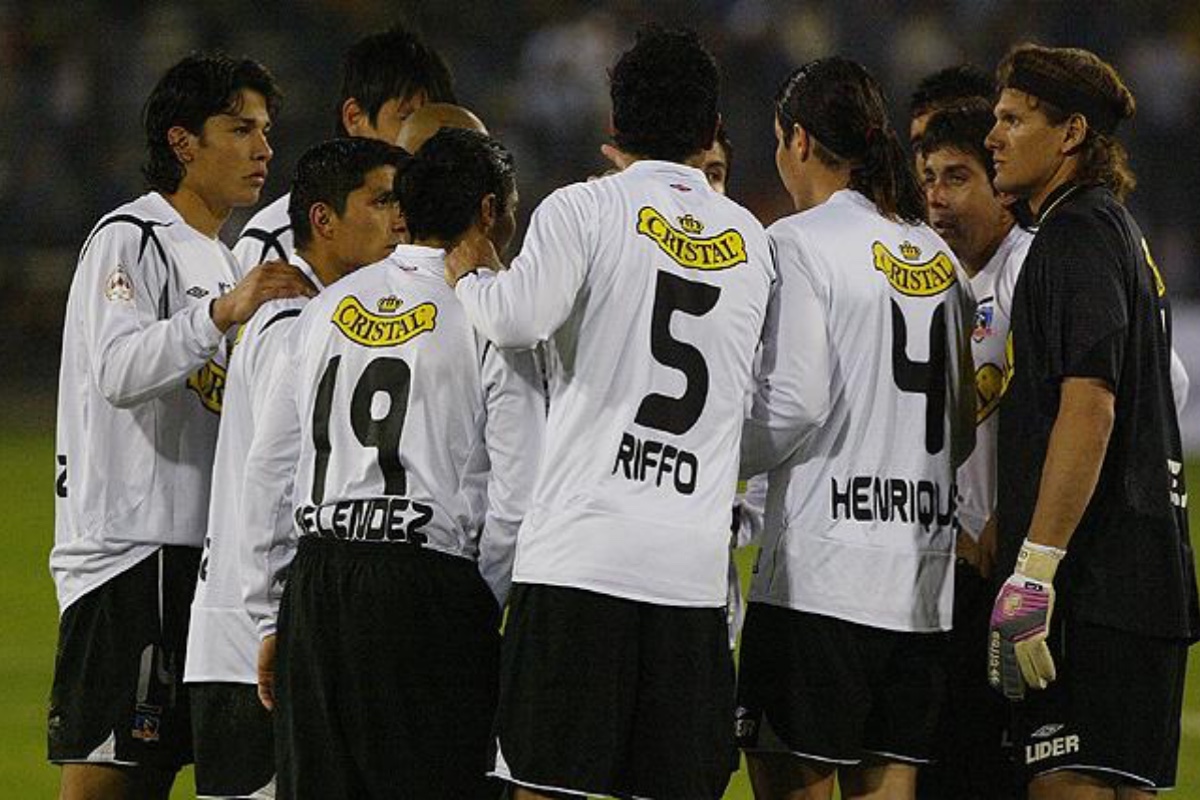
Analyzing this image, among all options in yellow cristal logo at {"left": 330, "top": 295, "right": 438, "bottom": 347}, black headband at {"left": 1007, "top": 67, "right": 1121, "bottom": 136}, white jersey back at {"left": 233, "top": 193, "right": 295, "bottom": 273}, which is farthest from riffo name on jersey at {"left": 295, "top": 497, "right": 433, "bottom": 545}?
black headband at {"left": 1007, "top": 67, "right": 1121, "bottom": 136}

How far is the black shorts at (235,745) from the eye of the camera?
498 cm

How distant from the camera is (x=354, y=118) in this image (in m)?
6.72

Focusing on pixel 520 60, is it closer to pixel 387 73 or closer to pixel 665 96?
pixel 387 73

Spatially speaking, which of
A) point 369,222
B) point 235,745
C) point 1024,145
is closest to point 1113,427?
point 1024,145

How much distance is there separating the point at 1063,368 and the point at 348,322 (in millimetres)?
1595

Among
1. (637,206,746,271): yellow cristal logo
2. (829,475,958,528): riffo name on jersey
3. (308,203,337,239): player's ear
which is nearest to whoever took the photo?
(637,206,746,271): yellow cristal logo

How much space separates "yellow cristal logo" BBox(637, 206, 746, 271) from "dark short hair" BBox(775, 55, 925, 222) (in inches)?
19.2

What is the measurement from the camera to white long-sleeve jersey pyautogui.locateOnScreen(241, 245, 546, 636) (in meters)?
4.60

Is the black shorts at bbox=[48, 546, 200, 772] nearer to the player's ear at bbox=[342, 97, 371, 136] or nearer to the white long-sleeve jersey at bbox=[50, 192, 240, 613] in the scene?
the white long-sleeve jersey at bbox=[50, 192, 240, 613]

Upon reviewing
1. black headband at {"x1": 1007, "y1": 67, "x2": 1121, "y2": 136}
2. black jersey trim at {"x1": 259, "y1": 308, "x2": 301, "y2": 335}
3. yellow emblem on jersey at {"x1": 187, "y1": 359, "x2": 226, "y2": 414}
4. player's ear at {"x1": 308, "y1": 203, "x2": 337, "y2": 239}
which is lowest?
yellow emblem on jersey at {"x1": 187, "y1": 359, "x2": 226, "y2": 414}

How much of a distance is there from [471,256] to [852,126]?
3.19 feet

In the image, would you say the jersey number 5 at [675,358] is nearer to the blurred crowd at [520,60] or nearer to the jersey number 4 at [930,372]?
the jersey number 4 at [930,372]

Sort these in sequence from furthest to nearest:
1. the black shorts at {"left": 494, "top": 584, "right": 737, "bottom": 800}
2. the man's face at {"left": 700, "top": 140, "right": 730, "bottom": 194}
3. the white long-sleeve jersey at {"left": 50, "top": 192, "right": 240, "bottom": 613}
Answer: the man's face at {"left": 700, "top": 140, "right": 730, "bottom": 194} < the white long-sleeve jersey at {"left": 50, "top": 192, "right": 240, "bottom": 613} < the black shorts at {"left": 494, "top": 584, "right": 737, "bottom": 800}

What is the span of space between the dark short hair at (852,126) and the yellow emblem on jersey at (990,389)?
1.65 ft
